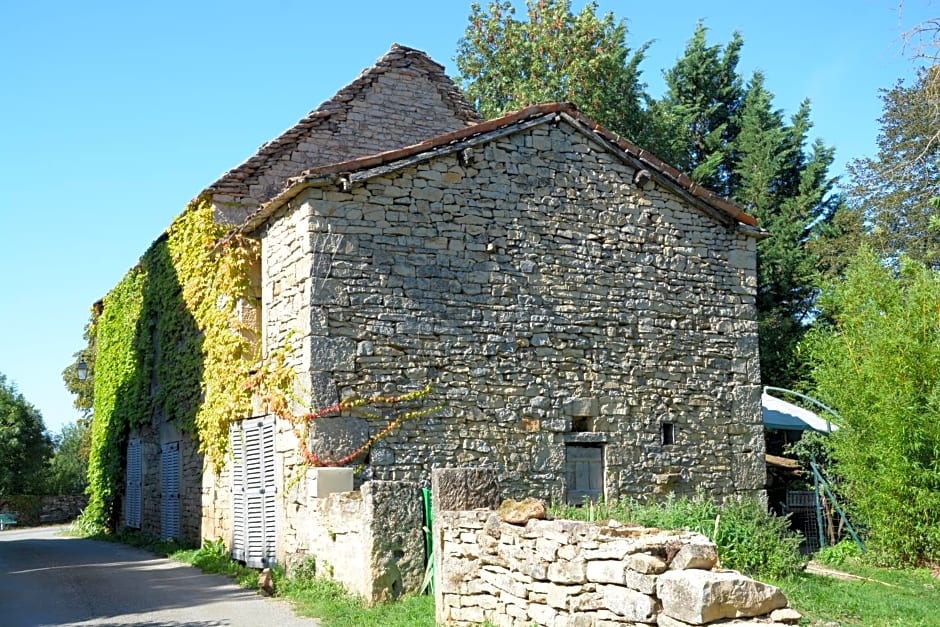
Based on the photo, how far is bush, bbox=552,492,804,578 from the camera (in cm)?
915

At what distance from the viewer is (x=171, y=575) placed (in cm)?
1212

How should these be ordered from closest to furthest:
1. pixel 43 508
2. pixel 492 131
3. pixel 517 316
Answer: pixel 517 316 → pixel 492 131 → pixel 43 508

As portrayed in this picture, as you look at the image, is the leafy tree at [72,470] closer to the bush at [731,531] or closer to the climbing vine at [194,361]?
the climbing vine at [194,361]

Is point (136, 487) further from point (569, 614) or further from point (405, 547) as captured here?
point (569, 614)

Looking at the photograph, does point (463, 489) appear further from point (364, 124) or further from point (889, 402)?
point (364, 124)

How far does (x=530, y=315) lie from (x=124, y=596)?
5831 mm

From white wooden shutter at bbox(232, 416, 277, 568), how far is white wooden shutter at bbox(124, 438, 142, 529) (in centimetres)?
611

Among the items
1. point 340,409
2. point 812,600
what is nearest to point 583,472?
point 340,409

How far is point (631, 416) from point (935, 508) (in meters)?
4.19

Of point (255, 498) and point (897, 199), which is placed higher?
point (897, 199)

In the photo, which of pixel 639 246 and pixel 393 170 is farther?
pixel 639 246

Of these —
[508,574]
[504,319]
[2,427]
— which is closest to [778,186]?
[504,319]

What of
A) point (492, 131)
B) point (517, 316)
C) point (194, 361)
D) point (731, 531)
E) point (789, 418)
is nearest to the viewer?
point (731, 531)

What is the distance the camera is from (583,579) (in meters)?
6.33
